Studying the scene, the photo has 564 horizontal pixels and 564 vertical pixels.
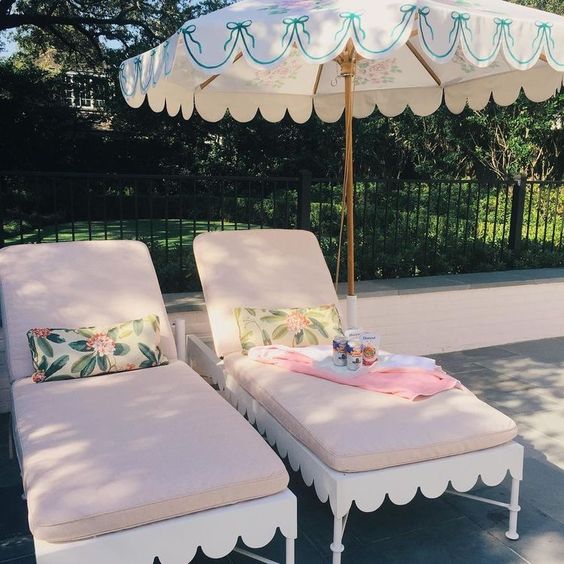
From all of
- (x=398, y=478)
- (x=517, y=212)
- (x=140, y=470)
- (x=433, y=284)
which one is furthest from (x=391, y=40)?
(x=517, y=212)

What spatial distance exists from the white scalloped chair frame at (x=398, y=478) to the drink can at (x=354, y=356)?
585mm

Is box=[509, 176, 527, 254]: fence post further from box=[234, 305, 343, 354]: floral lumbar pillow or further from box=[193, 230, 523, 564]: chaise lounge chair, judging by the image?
box=[193, 230, 523, 564]: chaise lounge chair

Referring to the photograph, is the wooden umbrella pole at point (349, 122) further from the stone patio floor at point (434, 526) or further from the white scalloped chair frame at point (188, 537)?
the white scalloped chair frame at point (188, 537)

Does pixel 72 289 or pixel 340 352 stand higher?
pixel 72 289

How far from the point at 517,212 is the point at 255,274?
4104 mm

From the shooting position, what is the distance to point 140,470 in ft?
7.28

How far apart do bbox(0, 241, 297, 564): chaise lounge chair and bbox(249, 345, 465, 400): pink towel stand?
0.55m

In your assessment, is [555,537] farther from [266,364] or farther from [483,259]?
[483,259]

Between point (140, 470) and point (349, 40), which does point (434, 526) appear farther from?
point (349, 40)

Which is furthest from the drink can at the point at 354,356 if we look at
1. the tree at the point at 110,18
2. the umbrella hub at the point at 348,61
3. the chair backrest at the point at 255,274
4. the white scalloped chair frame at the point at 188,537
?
the tree at the point at 110,18

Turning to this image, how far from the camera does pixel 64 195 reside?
14.0 m

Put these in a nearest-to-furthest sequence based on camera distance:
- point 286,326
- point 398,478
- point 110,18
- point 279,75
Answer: point 398,478
point 286,326
point 279,75
point 110,18

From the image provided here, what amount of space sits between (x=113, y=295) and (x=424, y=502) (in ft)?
7.31

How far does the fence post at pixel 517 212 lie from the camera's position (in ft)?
22.6
